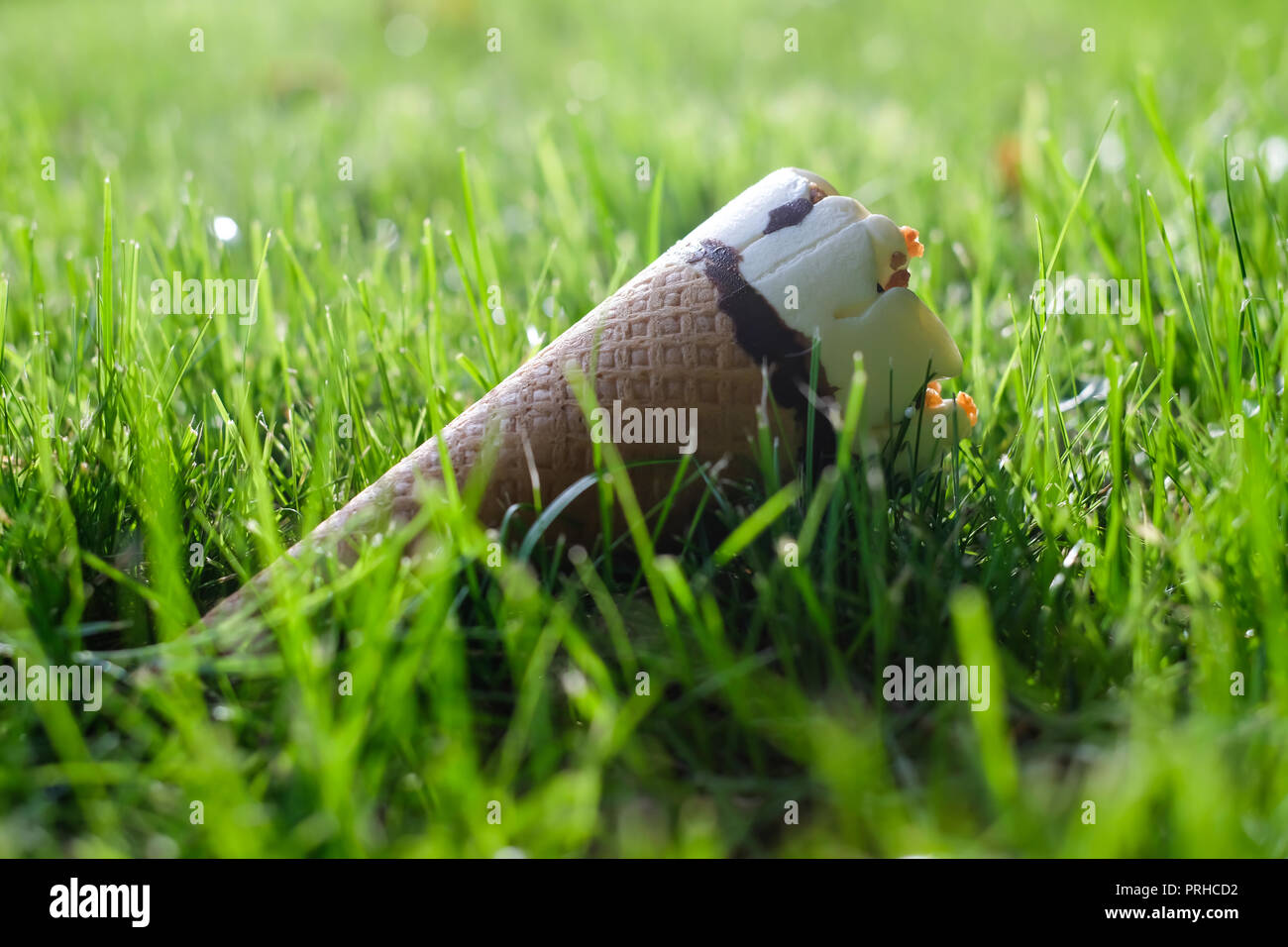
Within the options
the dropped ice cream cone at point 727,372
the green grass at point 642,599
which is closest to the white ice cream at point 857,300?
the dropped ice cream cone at point 727,372

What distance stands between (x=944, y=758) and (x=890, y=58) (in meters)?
4.72

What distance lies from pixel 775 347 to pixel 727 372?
73mm

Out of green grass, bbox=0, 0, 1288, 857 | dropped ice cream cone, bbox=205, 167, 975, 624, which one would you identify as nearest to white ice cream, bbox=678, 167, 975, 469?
dropped ice cream cone, bbox=205, 167, 975, 624

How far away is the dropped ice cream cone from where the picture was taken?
144cm

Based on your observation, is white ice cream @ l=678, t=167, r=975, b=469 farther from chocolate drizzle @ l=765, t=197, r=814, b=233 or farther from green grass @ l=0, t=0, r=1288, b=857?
green grass @ l=0, t=0, r=1288, b=857

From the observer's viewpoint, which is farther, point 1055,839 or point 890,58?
point 890,58

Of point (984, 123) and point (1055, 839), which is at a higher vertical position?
point (984, 123)

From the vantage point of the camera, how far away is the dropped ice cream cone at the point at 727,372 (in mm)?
1439

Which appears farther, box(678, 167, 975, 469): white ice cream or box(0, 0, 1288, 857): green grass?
box(678, 167, 975, 469): white ice cream

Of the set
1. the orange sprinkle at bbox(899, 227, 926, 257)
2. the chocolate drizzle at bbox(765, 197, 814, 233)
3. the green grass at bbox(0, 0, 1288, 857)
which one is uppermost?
the chocolate drizzle at bbox(765, 197, 814, 233)

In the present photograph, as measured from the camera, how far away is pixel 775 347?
56.9 inches

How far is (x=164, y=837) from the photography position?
106 cm

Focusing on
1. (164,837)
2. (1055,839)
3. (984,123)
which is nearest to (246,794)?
(164,837)
